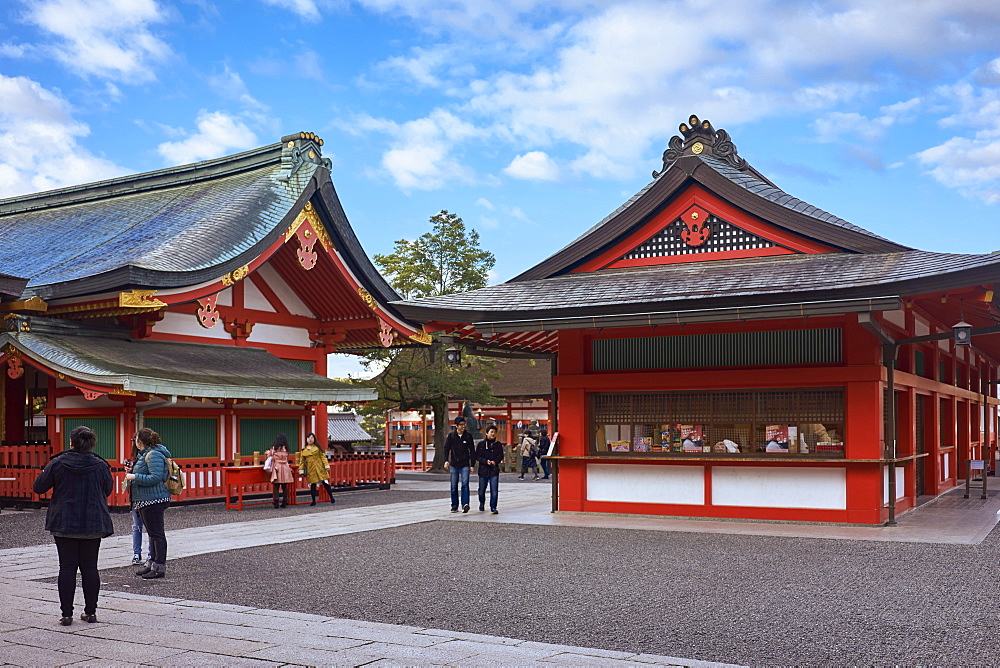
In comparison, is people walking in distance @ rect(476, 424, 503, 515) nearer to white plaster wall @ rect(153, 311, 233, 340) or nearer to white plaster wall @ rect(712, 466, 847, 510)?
white plaster wall @ rect(712, 466, 847, 510)

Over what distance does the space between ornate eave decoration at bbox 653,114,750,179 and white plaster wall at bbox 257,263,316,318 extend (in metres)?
9.91

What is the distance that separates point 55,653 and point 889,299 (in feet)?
33.5

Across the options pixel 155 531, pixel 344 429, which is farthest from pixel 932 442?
pixel 344 429

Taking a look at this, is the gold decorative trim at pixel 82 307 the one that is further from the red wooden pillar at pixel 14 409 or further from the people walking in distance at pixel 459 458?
the people walking in distance at pixel 459 458

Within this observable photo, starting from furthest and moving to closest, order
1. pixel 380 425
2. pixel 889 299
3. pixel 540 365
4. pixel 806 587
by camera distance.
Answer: pixel 380 425 < pixel 540 365 < pixel 889 299 < pixel 806 587

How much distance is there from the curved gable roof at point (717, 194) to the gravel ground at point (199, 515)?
5.91 metres

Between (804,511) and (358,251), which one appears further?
(358,251)

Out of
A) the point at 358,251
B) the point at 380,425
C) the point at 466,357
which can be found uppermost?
the point at 358,251

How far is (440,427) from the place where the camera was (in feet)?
112

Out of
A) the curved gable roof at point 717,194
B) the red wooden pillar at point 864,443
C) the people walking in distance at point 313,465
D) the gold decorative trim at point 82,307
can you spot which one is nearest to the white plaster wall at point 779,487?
the red wooden pillar at point 864,443

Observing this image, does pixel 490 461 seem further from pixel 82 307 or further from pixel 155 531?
pixel 82 307

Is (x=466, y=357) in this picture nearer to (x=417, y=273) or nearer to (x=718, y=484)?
(x=417, y=273)

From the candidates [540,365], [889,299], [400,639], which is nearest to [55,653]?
[400,639]

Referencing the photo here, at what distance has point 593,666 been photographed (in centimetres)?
645
